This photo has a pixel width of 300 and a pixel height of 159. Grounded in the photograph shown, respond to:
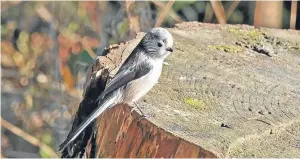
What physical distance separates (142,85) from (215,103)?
0.28 metres

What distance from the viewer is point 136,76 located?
3379 mm

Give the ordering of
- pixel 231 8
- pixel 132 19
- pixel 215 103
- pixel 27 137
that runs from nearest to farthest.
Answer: pixel 215 103
pixel 132 19
pixel 231 8
pixel 27 137

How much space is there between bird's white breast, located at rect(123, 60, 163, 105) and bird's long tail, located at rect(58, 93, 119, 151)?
5cm

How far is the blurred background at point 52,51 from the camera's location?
6078 millimetres

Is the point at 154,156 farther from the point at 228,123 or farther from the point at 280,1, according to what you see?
the point at 280,1

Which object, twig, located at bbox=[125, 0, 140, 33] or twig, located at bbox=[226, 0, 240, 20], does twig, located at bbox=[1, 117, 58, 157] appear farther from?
twig, located at bbox=[226, 0, 240, 20]

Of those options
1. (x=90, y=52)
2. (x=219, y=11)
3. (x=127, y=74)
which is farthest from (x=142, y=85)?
(x=90, y=52)

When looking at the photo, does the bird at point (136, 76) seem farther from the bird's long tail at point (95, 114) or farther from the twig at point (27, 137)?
the twig at point (27, 137)

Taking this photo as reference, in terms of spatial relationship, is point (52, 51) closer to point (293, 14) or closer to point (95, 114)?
point (293, 14)

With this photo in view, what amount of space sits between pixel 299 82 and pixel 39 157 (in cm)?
300

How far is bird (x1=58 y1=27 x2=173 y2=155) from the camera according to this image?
10.8 ft

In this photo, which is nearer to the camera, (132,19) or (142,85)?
A: (142,85)

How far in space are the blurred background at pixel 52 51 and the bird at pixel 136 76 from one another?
243 centimetres

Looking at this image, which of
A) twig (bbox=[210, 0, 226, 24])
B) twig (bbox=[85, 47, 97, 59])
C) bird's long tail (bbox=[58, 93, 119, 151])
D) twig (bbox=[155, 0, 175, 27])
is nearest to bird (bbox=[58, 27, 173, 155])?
bird's long tail (bbox=[58, 93, 119, 151])
